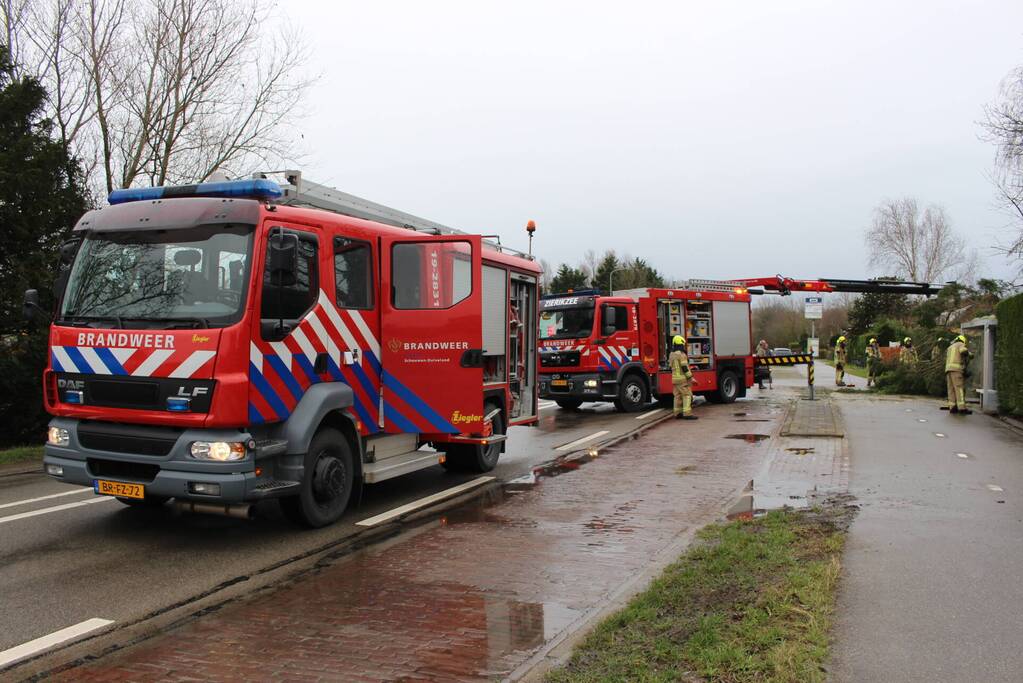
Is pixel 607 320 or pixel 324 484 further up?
pixel 607 320

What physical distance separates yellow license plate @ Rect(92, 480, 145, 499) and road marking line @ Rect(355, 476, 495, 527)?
1.87 metres

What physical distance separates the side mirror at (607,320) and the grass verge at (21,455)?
11094 millimetres

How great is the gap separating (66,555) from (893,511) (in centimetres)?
729

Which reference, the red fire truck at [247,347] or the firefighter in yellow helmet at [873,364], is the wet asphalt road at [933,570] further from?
the firefighter in yellow helmet at [873,364]

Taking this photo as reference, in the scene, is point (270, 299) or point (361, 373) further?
point (361, 373)

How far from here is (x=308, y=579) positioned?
5562 mm

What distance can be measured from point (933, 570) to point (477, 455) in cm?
539

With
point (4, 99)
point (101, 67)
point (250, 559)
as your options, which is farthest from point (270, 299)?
point (101, 67)

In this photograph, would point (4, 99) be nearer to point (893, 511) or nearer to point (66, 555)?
point (66, 555)

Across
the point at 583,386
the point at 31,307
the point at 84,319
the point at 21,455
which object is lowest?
the point at 21,455

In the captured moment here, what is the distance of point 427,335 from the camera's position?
7.96 m

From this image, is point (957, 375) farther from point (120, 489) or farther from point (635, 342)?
point (120, 489)

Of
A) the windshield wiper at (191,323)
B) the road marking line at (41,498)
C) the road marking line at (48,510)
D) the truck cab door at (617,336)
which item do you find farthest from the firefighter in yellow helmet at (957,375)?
the road marking line at (41,498)

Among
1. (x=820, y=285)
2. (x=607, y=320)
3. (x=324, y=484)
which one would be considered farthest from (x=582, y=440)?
(x=820, y=285)
